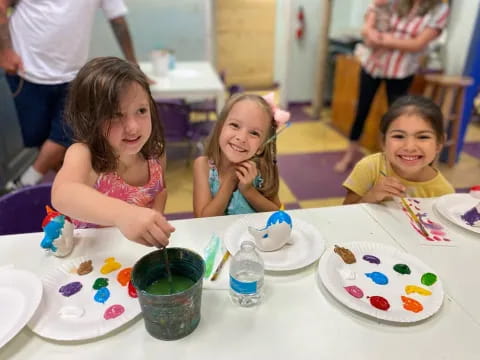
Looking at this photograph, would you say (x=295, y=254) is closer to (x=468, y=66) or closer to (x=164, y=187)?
(x=164, y=187)

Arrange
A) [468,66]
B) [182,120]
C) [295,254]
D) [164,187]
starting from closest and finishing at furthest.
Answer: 1. [295,254]
2. [164,187]
3. [182,120]
4. [468,66]

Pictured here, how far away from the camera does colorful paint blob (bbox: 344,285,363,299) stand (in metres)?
0.79

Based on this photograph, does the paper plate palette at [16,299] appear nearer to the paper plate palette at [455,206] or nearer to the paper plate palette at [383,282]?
the paper plate palette at [383,282]

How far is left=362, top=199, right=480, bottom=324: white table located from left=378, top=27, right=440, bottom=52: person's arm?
68.2 inches

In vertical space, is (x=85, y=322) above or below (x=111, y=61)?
below

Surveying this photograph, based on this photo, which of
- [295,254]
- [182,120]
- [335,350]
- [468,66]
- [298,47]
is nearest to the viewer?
[335,350]

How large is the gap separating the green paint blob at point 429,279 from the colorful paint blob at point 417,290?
0.02m

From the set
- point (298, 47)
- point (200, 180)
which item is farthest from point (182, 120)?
point (298, 47)

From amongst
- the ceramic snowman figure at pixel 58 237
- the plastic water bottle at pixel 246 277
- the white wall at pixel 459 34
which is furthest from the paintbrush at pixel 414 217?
the white wall at pixel 459 34

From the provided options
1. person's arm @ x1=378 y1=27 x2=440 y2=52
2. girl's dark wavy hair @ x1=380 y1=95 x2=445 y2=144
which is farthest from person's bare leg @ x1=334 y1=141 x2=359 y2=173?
girl's dark wavy hair @ x1=380 y1=95 x2=445 y2=144

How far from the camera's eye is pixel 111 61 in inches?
38.6

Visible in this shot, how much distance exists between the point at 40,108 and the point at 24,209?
38.7 inches

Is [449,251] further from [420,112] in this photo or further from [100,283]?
[100,283]

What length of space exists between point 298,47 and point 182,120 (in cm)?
246
